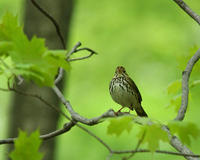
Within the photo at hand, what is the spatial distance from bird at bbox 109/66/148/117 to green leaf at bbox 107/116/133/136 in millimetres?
3021

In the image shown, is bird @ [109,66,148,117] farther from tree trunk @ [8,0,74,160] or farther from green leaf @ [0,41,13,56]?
green leaf @ [0,41,13,56]

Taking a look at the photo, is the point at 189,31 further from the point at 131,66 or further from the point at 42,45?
the point at 42,45

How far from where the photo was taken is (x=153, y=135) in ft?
5.43

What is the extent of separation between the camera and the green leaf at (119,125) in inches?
65.0

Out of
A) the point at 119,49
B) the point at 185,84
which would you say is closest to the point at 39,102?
the point at 185,84

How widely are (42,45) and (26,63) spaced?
105mm

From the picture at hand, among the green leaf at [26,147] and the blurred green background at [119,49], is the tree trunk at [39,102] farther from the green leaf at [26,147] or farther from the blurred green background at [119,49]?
the green leaf at [26,147]

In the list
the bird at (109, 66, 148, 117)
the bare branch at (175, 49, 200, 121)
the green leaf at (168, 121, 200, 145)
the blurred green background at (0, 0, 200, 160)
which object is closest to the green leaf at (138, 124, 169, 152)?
the green leaf at (168, 121, 200, 145)

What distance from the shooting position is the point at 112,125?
1682 millimetres

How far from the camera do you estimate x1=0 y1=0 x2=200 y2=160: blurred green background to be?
33.5 feet

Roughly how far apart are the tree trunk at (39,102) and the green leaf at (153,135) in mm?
4134

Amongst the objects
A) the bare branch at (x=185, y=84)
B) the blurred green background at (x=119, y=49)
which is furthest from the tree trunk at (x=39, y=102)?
the blurred green background at (x=119, y=49)

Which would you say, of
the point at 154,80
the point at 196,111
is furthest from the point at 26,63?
the point at 154,80

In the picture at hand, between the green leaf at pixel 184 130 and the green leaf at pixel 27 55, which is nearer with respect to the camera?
the green leaf at pixel 184 130
